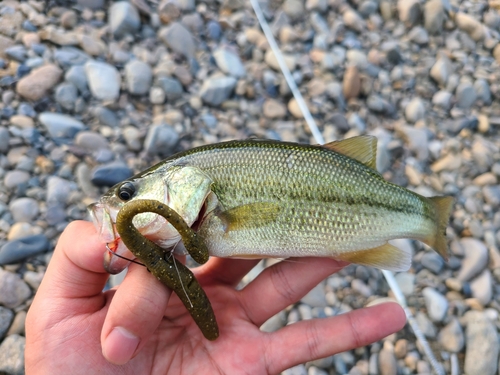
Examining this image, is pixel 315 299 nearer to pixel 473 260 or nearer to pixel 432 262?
pixel 432 262

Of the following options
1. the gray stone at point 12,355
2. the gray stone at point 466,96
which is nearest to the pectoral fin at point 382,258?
the gray stone at point 12,355

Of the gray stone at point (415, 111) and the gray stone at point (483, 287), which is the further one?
the gray stone at point (415, 111)

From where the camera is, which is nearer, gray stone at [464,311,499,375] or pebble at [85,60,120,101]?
gray stone at [464,311,499,375]

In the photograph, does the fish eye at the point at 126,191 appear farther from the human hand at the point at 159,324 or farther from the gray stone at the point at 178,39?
the gray stone at the point at 178,39

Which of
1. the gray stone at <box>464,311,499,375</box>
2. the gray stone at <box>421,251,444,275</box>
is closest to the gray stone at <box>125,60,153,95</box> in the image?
the gray stone at <box>421,251,444,275</box>

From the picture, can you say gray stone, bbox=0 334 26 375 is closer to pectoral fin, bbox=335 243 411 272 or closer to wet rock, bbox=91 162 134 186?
wet rock, bbox=91 162 134 186

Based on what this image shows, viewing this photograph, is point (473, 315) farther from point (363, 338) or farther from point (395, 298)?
point (363, 338)
